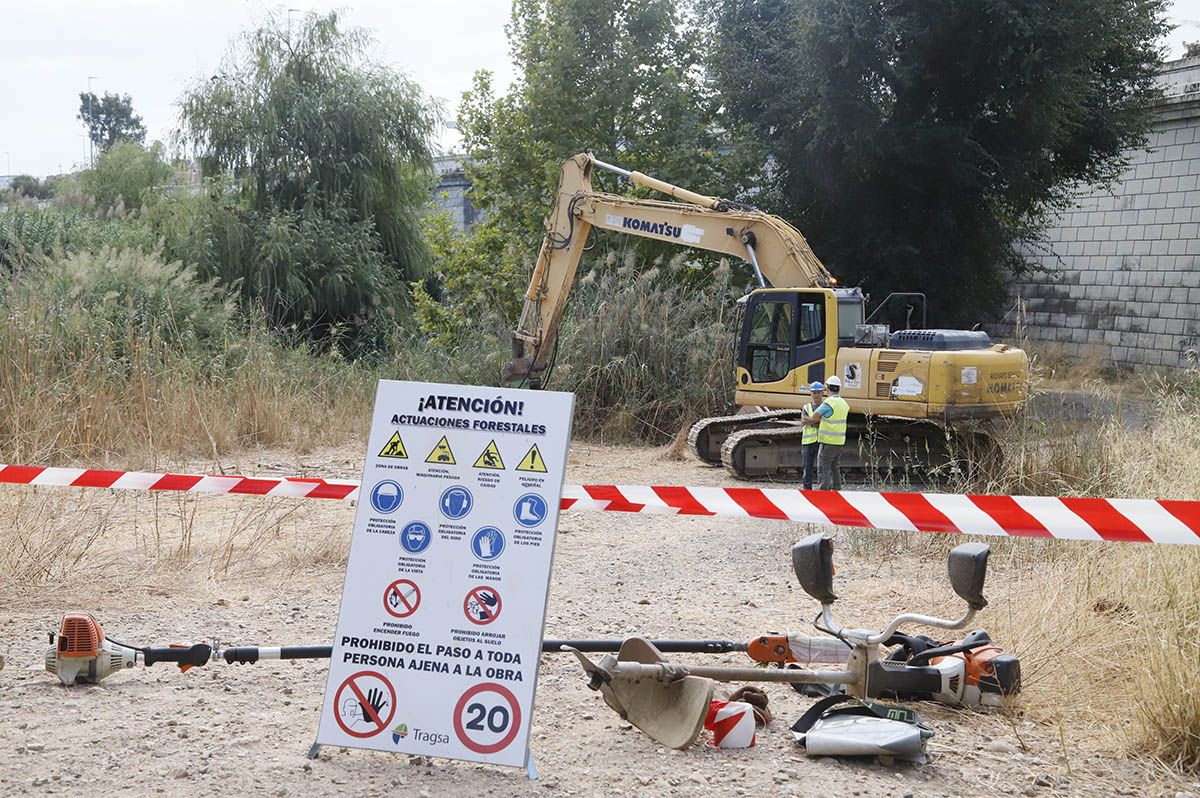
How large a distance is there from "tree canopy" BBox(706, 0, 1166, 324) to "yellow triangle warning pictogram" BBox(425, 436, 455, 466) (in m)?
16.4

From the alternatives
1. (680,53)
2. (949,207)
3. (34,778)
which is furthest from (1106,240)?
(34,778)

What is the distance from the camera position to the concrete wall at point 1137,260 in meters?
21.8

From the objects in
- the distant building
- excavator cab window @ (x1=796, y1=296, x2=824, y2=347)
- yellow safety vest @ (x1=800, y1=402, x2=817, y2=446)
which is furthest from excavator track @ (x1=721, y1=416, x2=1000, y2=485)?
the distant building

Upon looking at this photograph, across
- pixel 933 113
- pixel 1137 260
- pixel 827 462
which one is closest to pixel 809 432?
pixel 827 462

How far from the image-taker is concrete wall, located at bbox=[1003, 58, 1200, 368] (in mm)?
21828

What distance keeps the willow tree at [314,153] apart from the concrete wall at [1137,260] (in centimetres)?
1372

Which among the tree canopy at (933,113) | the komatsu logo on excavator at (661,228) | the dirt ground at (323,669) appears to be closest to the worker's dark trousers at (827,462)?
the dirt ground at (323,669)

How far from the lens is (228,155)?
24250mm

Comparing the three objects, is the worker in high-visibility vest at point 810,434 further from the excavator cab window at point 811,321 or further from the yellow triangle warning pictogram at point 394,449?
the yellow triangle warning pictogram at point 394,449

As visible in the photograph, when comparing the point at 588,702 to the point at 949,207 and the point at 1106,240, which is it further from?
the point at 1106,240

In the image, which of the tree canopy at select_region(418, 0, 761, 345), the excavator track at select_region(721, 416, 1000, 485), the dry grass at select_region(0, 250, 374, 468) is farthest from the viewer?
the tree canopy at select_region(418, 0, 761, 345)

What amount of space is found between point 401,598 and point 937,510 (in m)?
2.02

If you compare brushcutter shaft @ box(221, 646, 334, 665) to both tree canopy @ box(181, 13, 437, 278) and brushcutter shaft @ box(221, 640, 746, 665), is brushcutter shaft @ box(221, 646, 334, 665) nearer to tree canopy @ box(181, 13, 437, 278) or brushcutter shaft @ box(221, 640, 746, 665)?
brushcutter shaft @ box(221, 640, 746, 665)

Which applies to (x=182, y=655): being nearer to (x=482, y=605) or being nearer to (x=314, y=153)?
(x=482, y=605)
